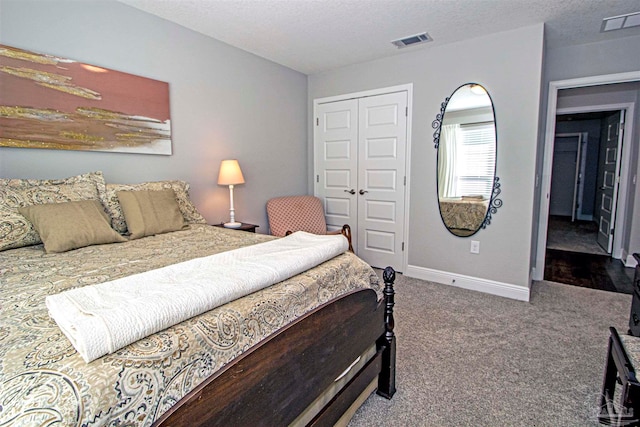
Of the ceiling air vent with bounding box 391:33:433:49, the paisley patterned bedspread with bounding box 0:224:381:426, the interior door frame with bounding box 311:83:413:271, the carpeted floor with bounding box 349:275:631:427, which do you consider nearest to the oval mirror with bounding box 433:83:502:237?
the interior door frame with bounding box 311:83:413:271

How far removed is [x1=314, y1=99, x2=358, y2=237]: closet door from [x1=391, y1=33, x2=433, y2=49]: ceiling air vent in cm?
86

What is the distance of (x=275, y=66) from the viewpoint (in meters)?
3.90

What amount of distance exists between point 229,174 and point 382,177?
1.77 meters

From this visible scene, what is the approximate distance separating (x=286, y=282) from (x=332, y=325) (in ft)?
0.81

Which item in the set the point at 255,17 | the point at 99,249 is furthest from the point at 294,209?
the point at 99,249

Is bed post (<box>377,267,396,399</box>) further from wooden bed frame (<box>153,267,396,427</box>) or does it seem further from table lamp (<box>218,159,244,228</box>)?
table lamp (<box>218,159,244,228</box>)

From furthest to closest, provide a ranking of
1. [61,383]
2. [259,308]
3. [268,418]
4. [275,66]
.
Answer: [275,66]
[259,308]
[268,418]
[61,383]

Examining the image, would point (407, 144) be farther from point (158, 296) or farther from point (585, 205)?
point (585, 205)

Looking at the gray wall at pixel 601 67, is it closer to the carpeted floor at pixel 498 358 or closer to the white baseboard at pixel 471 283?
the white baseboard at pixel 471 283

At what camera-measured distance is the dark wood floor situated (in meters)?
3.52

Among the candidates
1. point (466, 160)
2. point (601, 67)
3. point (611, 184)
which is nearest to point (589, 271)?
point (611, 184)

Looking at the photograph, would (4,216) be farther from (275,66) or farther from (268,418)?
(275,66)

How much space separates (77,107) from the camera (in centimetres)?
233

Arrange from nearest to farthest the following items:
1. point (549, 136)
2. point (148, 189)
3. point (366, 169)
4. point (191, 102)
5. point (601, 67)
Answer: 1. point (148, 189)
2. point (191, 102)
3. point (601, 67)
4. point (549, 136)
5. point (366, 169)
